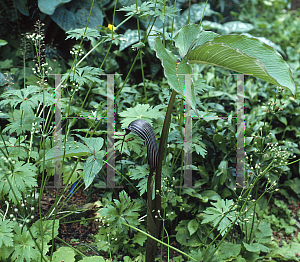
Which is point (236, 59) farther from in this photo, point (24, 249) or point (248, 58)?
point (24, 249)

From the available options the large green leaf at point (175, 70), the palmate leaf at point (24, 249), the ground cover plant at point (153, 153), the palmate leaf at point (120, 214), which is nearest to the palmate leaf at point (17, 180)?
the ground cover plant at point (153, 153)

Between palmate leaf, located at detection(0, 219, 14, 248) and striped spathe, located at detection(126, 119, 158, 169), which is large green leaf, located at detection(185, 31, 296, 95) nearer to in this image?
striped spathe, located at detection(126, 119, 158, 169)

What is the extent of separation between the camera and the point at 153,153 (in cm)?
120

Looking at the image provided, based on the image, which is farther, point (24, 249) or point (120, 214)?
point (120, 214)

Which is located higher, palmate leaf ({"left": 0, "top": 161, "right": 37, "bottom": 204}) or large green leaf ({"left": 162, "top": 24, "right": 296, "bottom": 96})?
large green leaf ({"left": 162, "top": 24, "right": 296, "bottom": 96})

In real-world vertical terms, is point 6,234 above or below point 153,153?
→ below

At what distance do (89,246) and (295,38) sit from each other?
4375 mm

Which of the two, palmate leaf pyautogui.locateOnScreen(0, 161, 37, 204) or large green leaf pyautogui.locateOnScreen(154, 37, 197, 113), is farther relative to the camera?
palmate leaf pyautogui.locateOnScreen(0, 161, 37, 204)

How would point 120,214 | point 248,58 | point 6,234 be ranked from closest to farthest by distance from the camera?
point 248,58, point 6,234, point 120,214

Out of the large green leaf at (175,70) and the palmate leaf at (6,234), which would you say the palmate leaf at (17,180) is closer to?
the palmate leaf at (6,234)

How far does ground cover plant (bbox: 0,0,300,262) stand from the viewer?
1.17 metres

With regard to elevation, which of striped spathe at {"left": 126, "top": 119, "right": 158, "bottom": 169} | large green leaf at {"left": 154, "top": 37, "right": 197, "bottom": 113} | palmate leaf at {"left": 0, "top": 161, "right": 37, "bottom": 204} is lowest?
palmate leaf at {"left": 0, "top": 161, "right": 37, "bottom": 204}

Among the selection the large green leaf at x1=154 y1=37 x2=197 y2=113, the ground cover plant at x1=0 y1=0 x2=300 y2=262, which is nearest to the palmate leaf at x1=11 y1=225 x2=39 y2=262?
the ground cover plant at x1=0 y1=0 x2=300 y2=262

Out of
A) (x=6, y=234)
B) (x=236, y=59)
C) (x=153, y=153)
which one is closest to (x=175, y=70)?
(x=236, y=59)
